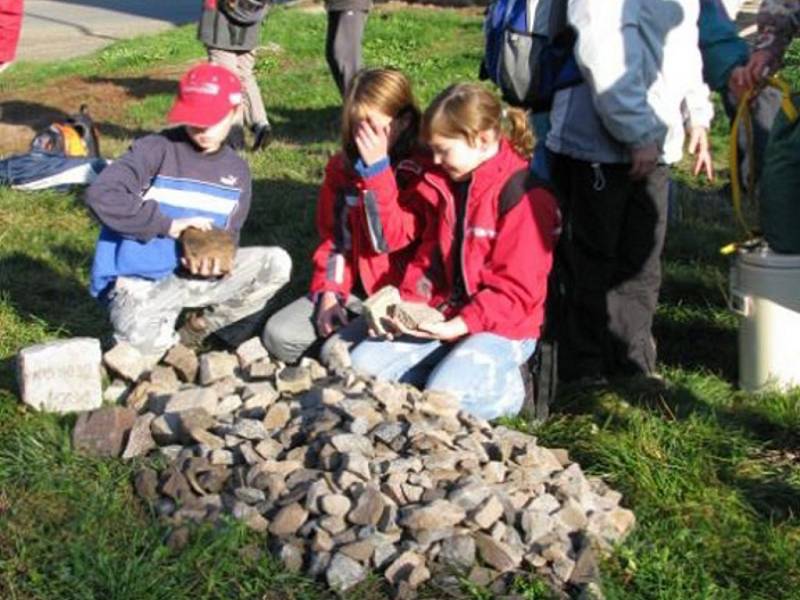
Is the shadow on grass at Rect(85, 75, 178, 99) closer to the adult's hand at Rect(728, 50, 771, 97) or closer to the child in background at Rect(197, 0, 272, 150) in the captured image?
the child in background at Rect(197, 0, 272, 150)

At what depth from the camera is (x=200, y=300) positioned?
538 centimetres

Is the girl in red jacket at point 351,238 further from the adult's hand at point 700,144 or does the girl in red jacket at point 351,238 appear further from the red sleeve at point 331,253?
the adult's hand at point 700,144

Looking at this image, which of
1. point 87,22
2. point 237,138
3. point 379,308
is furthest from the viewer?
point 87,22

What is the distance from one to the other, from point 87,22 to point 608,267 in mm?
20392

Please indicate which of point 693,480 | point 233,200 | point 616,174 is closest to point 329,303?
point 233,200

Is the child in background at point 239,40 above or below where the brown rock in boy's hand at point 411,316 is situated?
above

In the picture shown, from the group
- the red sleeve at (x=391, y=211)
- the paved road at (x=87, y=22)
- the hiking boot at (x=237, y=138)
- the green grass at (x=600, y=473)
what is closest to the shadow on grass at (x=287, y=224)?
the green grass at (x=600, y=473)

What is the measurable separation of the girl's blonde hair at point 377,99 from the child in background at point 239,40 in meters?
4.28

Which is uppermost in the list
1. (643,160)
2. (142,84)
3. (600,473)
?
(643,160)

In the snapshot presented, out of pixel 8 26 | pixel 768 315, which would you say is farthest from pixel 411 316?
pixel 8 26

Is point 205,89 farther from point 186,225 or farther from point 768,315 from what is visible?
point 768,315

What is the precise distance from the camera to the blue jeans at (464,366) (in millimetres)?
4562

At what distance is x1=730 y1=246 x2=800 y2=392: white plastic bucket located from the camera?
476cm

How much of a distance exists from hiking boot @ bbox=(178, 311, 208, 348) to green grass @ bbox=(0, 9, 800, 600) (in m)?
0.50
